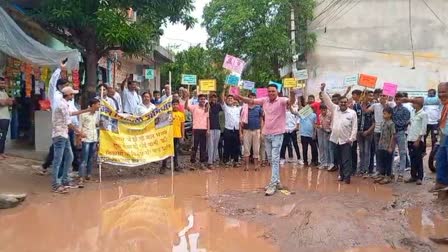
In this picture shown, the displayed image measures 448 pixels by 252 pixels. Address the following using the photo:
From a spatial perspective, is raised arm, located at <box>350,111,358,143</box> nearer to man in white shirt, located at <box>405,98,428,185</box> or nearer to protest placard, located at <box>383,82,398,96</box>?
protest placard, located at <box>383,82,398,96</box>

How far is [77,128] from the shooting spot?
8.24 m

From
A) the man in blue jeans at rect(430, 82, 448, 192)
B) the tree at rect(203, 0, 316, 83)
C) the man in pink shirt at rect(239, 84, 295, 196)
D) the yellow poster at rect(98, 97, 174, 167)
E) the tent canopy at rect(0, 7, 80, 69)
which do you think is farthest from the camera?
the tree at rect(203, 0, 316, 83)

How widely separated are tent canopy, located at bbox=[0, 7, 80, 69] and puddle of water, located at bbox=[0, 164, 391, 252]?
274 centimetres

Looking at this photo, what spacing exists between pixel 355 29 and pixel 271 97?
14.8 meters

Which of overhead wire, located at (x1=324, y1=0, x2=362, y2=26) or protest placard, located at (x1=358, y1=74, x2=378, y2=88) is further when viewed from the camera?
overhead wire, located at (x1=324, y1=0, x2=362, y2=26)

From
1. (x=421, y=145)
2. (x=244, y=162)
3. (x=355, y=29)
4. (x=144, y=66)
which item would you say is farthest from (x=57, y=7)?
(x=355, y=29)

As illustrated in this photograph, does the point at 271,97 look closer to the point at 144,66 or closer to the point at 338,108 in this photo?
the point at 338,108

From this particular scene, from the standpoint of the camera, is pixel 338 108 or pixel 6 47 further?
→ pixel 338 108

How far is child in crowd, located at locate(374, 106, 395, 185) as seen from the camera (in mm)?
8766

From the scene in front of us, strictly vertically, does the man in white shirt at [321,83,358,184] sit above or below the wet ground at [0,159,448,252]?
above

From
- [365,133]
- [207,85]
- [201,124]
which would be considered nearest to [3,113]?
[201,124]

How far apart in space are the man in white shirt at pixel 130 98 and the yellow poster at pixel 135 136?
116 cm

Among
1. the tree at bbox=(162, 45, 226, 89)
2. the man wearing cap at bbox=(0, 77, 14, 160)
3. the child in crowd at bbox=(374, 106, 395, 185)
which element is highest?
the tree at bbox=(162, 45, 226, 89)

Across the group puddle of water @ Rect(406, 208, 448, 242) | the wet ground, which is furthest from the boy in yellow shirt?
puddle of water @ Rect(406, 208, 448, 242)
